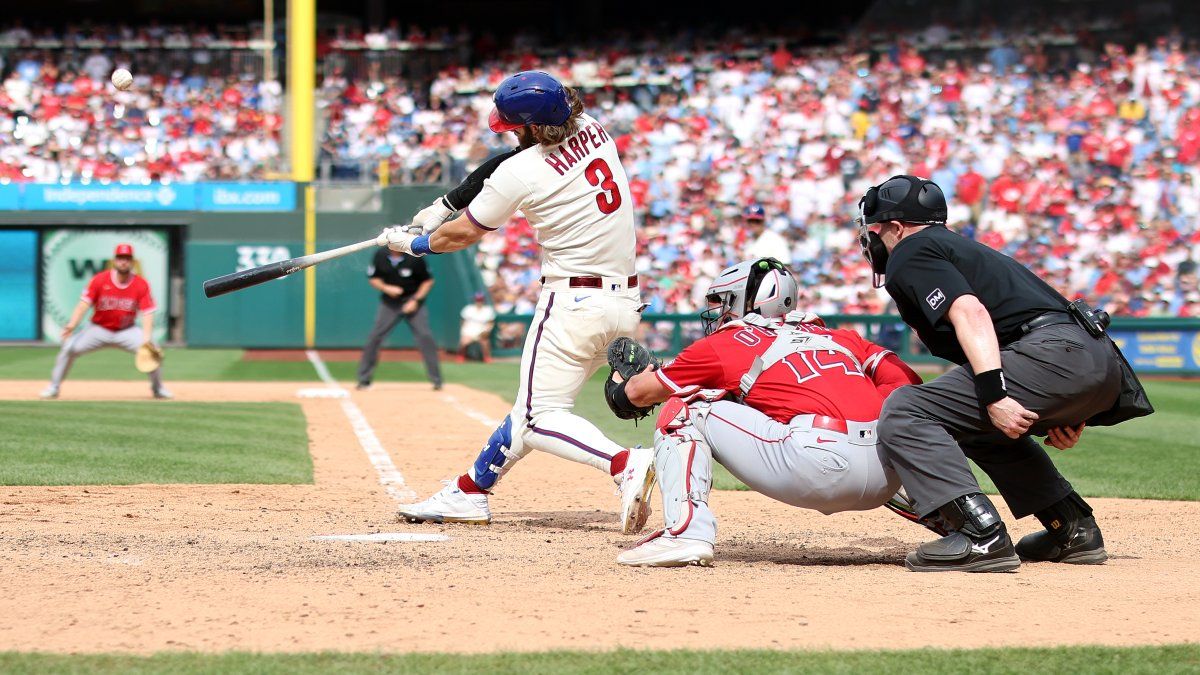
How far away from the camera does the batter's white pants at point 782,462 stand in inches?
194

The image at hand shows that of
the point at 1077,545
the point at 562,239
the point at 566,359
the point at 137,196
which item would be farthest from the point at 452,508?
the point at 137,196

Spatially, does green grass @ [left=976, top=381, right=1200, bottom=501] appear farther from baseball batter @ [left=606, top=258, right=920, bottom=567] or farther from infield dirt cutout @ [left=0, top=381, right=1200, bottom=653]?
baseball batter @ [left=606, top=258, right=920, bottom=567]

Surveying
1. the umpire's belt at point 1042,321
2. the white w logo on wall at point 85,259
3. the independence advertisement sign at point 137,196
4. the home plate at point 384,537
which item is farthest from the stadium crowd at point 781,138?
the umpire's belt at point 1042,321

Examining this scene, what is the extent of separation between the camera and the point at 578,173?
5.77 m

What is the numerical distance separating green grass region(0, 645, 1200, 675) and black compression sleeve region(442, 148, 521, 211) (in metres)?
2.77

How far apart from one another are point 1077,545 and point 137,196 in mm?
22746

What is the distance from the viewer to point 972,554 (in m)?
4.92

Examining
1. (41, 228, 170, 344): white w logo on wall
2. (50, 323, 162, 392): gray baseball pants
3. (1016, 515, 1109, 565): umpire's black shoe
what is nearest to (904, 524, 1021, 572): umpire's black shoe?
(1016, 515, 1109, 565): umpire's black shoe

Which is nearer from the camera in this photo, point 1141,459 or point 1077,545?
point 1077,545

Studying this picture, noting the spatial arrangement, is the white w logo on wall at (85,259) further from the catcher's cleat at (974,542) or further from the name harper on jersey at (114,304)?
the catcher's cleat at (974,542)

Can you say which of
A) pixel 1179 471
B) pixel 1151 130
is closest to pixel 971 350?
pixel 1179 471

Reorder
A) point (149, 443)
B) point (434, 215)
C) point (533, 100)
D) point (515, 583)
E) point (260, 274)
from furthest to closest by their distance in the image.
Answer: point (149, 443) → point (260, 274) → point (434, 215) → point (533, 100) → point (515, 583)

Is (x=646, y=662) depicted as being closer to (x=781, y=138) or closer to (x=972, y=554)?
(x=972, y=554)

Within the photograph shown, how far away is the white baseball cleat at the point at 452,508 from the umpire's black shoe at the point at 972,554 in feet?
6.99
